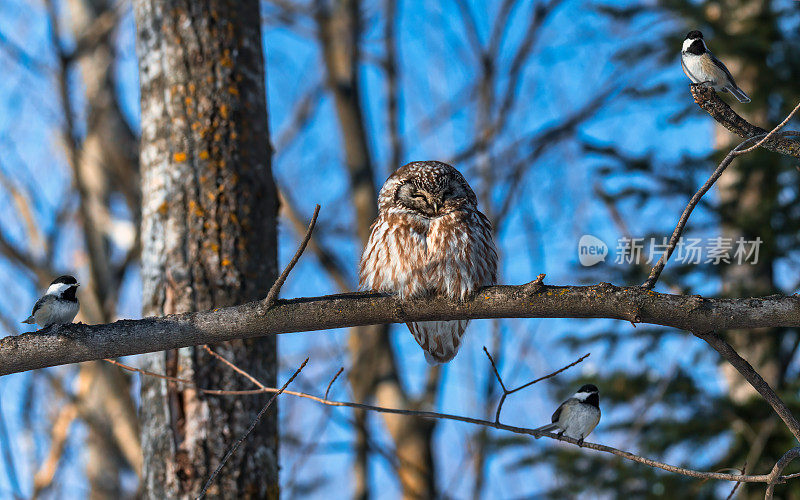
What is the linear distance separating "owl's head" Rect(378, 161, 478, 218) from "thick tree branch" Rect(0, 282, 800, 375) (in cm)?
113

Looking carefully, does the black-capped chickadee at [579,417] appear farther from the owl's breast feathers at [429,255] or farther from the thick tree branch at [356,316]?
the thick tree branch at [356,316]

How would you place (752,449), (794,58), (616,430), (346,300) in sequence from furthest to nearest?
(616,430) → (794,58) → (752,449) → (346,300)

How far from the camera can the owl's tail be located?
158 inches

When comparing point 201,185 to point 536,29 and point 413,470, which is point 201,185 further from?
point 536,29

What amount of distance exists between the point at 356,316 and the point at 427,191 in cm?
132

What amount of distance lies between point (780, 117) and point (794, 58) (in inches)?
19.3

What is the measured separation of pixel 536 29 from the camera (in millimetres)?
10070

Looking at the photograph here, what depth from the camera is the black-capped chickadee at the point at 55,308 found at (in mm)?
2695

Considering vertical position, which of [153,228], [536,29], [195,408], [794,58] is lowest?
[195,408]

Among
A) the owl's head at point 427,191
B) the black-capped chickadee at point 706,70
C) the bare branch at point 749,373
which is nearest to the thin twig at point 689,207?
the bare branch at point 749,373

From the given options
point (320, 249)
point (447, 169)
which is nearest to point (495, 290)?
point (447, 169)

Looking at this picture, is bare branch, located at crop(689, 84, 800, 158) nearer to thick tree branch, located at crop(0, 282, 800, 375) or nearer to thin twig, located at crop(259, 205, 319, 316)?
thick tree branch, located at crop(0, 282, 800, 375)

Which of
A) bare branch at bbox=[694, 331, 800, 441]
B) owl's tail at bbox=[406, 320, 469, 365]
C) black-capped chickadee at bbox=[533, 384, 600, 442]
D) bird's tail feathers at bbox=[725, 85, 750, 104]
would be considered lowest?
bare branch at bbox=[694, 331, 800, 441]

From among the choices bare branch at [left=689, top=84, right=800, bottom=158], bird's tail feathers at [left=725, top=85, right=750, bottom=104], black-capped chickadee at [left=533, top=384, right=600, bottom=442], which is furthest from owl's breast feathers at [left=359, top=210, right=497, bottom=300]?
bird's tail feathers at [left=725, top=85, right=750, bottom=104]
